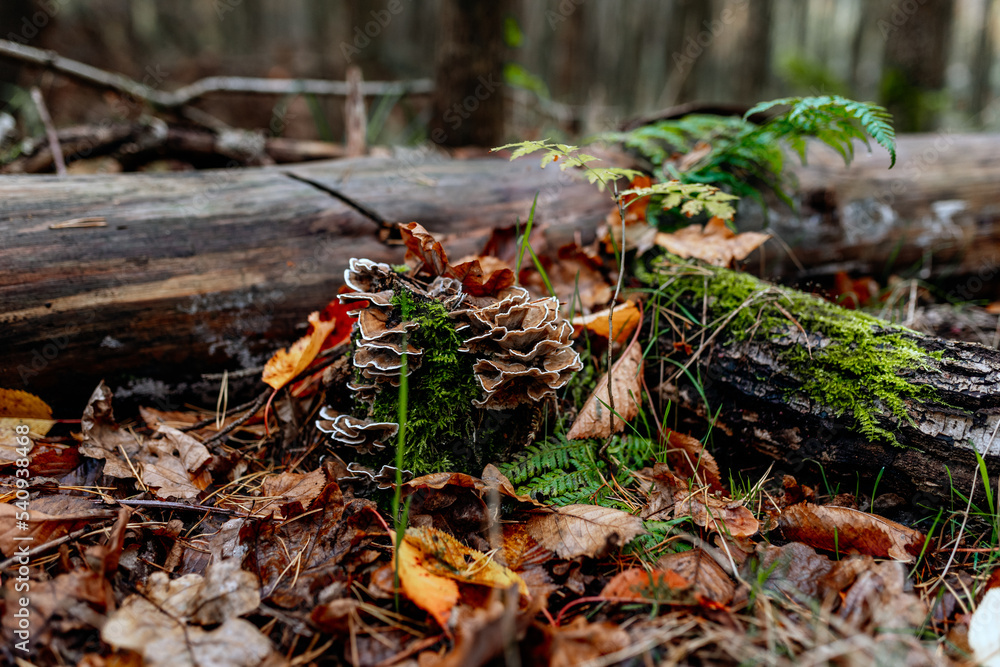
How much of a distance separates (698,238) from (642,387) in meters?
1.00

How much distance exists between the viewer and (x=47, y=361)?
262 cm

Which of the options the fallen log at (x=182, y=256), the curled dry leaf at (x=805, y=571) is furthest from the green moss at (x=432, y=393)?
the curled dry leaf at (x=805, y=571)

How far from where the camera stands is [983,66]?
17.5 m

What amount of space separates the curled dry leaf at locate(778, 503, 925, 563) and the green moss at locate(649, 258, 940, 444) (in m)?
0.34

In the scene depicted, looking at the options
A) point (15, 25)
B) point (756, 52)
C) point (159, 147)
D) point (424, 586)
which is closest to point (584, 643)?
point (424, 586)

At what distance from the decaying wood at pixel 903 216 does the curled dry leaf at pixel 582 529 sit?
8.40 ft

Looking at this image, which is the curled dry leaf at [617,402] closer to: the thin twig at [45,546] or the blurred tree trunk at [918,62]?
the thin twig at [45,546]

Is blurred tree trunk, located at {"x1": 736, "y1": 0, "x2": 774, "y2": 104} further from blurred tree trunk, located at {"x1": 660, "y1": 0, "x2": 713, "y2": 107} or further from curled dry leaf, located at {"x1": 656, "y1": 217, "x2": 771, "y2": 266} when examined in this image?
curled dry leaf, located at {"x1": 656, "y1": 217, "x2": 771, "y2": 266}

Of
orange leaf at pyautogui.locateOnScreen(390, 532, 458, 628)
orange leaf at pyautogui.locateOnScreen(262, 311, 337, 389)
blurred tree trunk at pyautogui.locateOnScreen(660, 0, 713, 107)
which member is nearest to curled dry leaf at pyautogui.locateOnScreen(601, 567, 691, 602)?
orange leaf at pyautogui.locateOnScreen(390, 532, 458, 628)

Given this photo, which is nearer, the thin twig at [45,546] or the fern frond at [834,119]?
the thin twig at [45,546]

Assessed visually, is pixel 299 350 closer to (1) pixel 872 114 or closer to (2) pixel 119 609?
(2) pixel 119 609

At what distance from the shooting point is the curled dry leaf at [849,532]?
194cm

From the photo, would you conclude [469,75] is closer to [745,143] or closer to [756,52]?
[745,143]

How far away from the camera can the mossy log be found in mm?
2049
